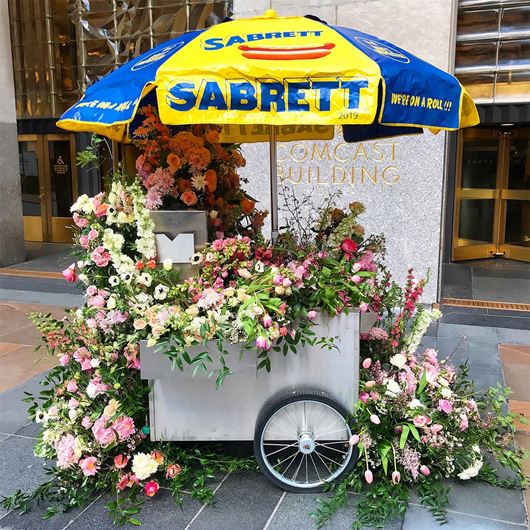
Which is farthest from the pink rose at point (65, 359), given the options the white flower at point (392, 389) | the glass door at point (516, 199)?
the glass door at point (516, 199)

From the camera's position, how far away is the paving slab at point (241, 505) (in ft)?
10.2

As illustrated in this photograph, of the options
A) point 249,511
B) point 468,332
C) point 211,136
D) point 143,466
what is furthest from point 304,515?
point 468,332

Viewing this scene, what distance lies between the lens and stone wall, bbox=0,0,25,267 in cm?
1019

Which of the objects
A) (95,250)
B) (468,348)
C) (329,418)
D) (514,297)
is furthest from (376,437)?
(514,297)

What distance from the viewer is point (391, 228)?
25.1 feet

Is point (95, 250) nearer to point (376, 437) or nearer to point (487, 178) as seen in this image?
point (376, 437)

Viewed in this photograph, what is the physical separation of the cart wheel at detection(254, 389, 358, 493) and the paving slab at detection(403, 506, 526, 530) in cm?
43

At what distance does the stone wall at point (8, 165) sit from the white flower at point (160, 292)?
26.7ft

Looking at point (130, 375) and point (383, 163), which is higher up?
point (383, 163)

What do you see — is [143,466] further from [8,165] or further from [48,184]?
[48,184]

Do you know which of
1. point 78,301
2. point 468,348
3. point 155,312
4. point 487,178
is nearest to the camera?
point 155,312

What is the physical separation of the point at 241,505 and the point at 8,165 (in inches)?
348

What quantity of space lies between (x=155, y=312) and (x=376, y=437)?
55.7 inches

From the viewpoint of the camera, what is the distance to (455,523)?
3.09m
